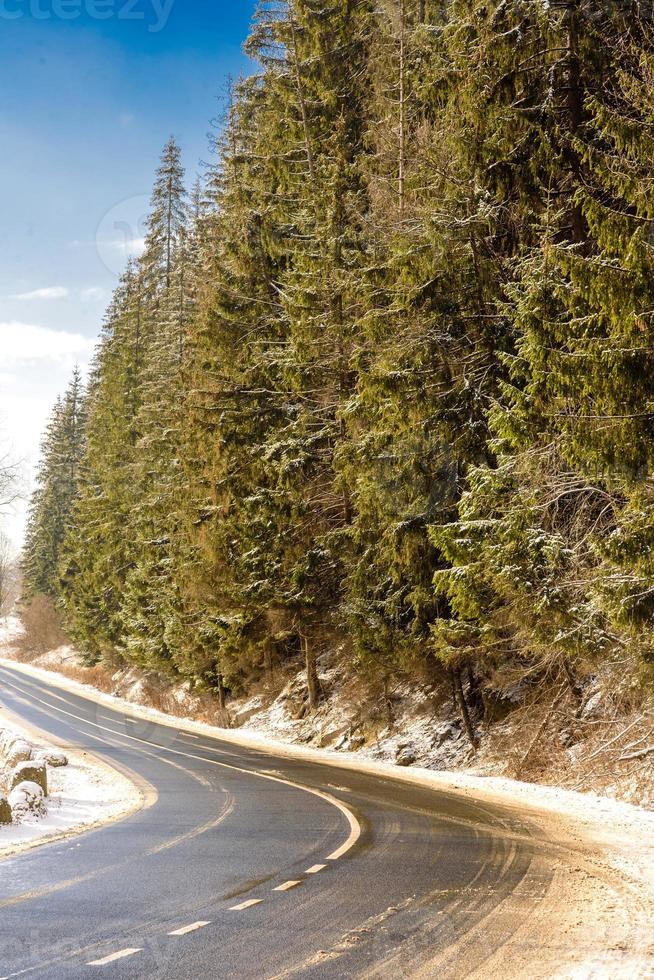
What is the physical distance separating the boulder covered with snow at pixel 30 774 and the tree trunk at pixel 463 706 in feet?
29.1

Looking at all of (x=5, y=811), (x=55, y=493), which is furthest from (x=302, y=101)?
(x=55, y=493)

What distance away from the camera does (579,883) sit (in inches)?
277

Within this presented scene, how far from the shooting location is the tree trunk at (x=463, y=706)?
17.5m

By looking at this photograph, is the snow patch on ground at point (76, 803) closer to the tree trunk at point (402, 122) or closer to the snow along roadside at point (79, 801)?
the snow along roadside at point (79, 801)

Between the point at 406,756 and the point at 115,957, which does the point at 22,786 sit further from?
the point at 406,756

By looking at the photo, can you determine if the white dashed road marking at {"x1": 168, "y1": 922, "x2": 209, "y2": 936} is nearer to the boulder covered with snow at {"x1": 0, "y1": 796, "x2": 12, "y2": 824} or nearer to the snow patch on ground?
the snow patch on ground

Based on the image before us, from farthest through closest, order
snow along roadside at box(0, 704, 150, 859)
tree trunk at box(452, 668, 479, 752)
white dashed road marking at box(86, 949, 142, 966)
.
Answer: tree trunk at box(452, 668, 479, 752)
snow along roadside at box(0, 704, 150, 859)
white dashed road marking at box(86, 949, 142, 966)

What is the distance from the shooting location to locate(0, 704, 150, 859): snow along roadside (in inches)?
391

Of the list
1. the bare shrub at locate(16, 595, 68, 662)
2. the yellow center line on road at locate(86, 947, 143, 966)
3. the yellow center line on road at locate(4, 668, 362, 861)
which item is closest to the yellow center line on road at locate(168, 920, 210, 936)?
the yellow center line on road at locate(86, 947, 143, 966)

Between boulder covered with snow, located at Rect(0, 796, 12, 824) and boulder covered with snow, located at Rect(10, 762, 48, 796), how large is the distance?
6.16ft

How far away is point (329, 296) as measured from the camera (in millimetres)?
19891

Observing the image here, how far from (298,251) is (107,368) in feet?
98.9

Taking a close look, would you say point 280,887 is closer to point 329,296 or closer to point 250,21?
point 329,296

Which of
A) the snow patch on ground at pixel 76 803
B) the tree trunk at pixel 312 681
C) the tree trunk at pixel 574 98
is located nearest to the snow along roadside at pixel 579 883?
the snow patch on ground at pixel 76 803
